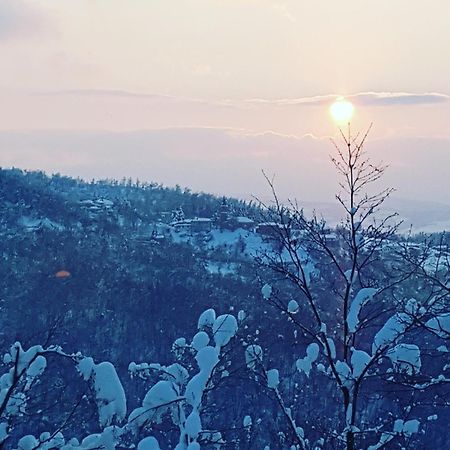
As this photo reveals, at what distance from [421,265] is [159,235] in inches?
6680

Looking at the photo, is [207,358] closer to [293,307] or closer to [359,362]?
[293,307]

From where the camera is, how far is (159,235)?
574 ft

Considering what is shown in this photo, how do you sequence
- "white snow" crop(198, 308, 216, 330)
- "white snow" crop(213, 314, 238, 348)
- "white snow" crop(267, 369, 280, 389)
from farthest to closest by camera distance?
1. "white snow" crop(198, 308, 216, 330)
2. "white snow" crop(213, 314, 238, 348)
3. "white snow" crop(267, 369, 280, 389)

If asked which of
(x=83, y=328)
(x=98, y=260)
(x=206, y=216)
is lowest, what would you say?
(x=83, y=328)

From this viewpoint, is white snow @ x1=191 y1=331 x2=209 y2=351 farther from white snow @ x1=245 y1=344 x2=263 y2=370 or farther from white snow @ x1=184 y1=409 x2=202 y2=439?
white snow @ x1=184 y1=409 x2=202 y2=439

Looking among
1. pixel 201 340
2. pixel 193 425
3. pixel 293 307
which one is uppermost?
pixel 293 307

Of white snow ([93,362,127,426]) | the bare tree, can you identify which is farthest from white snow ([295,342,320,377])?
white snow ([93,362,127,426])

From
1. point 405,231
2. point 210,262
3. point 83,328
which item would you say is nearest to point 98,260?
point 210,262

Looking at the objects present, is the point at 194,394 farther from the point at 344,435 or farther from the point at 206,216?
the point at 206,216

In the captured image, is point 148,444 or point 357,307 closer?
→ point 148,444

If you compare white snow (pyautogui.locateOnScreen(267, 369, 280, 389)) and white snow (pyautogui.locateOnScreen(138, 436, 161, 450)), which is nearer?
white snow (pyautogui.locateOnScreen(138, 436, 161, 450))

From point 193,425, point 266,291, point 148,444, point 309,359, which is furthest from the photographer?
point 266,291

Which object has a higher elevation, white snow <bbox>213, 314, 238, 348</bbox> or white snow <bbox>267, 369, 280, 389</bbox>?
white snow <bbox>213, 314, 238, 348</bbox>

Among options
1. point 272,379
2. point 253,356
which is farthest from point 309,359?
point 253,356
